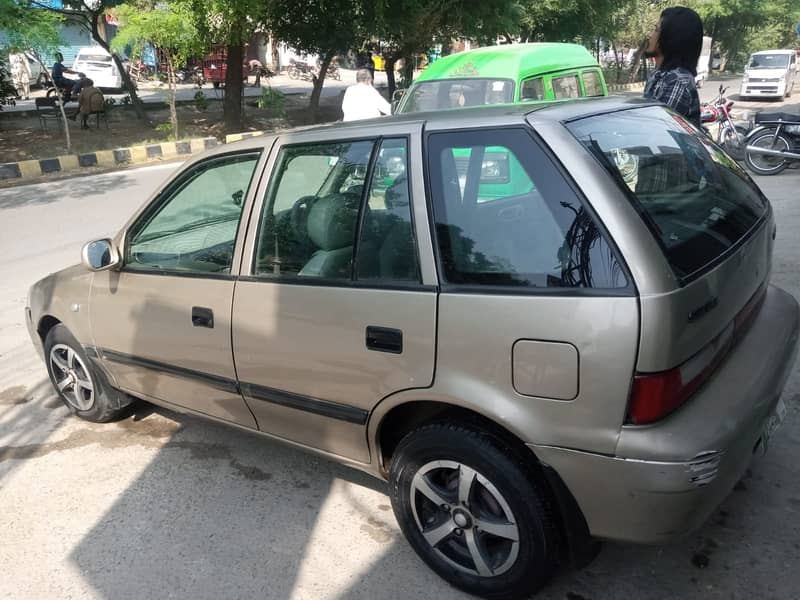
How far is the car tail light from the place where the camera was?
1.96 m

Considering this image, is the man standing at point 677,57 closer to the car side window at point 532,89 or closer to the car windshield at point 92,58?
the car side window at point 532,89

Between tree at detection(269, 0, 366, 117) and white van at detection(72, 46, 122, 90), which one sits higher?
tree at detection(269, 0, 366, 117)

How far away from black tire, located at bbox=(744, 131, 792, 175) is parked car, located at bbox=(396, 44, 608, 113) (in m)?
3.57

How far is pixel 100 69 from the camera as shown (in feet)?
79.4

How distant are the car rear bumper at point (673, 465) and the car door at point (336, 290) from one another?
0.60 meters

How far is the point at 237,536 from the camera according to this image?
2.89m

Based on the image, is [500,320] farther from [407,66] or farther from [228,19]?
[407,66]

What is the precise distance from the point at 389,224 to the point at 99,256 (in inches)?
61.9

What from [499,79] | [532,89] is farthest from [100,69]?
[532,89]

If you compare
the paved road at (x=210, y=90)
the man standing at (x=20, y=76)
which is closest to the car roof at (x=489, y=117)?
the paved road at (x=210, y=90)

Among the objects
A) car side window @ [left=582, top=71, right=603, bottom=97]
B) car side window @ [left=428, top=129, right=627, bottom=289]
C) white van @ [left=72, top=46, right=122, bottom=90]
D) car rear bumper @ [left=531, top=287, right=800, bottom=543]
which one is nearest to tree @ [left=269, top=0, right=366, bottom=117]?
car side window @ [left=582, top=71, right=603, bottom=97]

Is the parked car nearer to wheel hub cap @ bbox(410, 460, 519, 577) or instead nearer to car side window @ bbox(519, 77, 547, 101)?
car side window @ bbox(519, 77, 547, 101)

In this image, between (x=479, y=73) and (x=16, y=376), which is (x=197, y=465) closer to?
(x=16, y=376)

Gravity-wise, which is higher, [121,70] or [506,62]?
[506,62]
